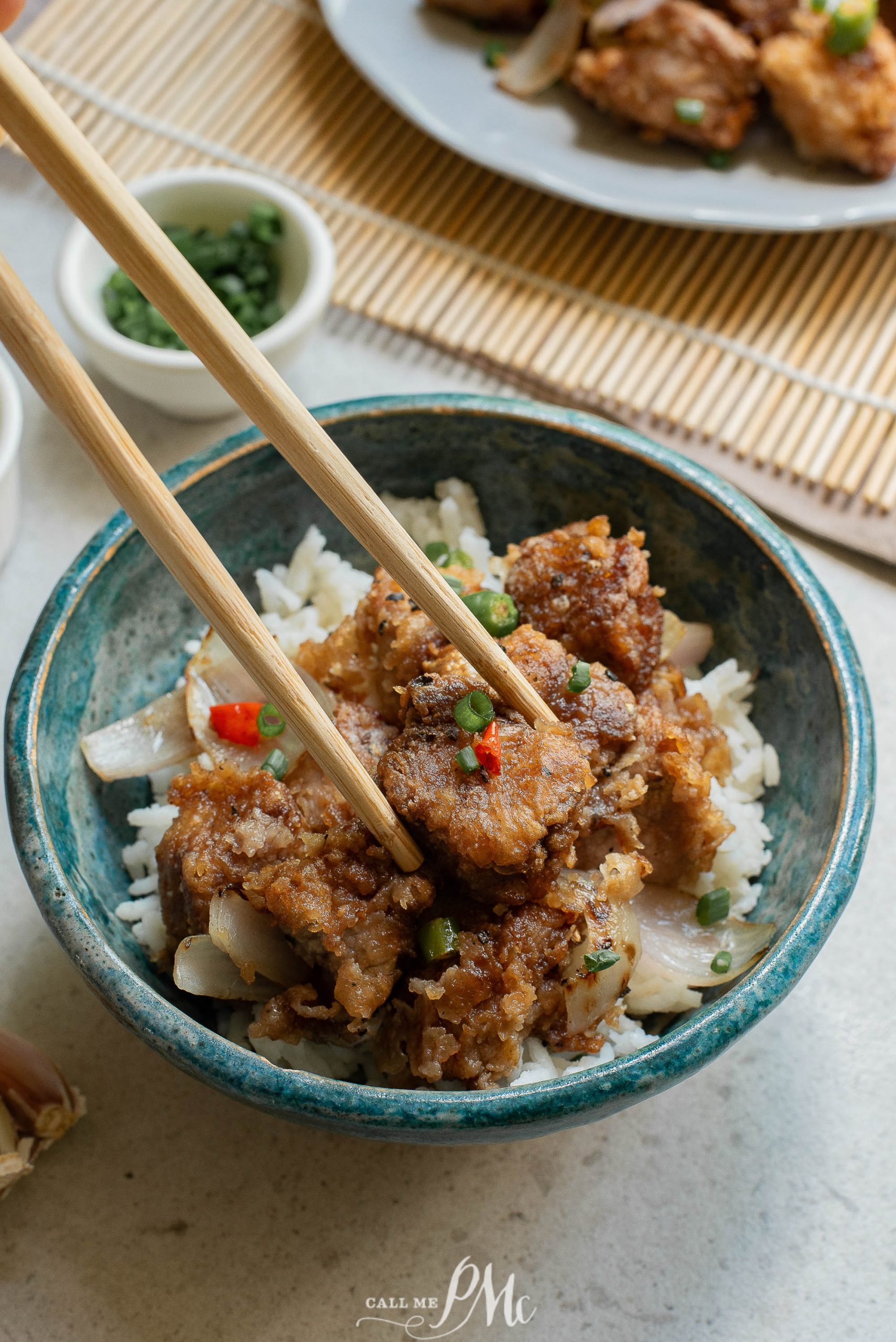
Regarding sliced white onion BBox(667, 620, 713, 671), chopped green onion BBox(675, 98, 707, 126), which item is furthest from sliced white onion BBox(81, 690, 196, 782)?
chopped green onion BBox(675, 98, 707, 126)

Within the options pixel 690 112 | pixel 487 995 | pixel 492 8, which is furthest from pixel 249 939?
pixel 492 8

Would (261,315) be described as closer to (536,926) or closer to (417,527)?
(417,527)


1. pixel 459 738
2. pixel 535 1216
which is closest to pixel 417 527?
pixel 459 738

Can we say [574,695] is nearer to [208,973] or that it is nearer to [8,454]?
[208,973]

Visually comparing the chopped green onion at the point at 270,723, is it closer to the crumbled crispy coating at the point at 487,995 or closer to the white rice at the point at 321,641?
the white rice at the point at 321,641

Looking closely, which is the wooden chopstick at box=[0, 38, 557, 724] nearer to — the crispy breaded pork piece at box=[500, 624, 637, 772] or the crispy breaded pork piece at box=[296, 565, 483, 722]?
the crispy breaded pork piece at box=[500, 624, 637, 772]

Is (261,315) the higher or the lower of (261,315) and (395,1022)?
the higher
